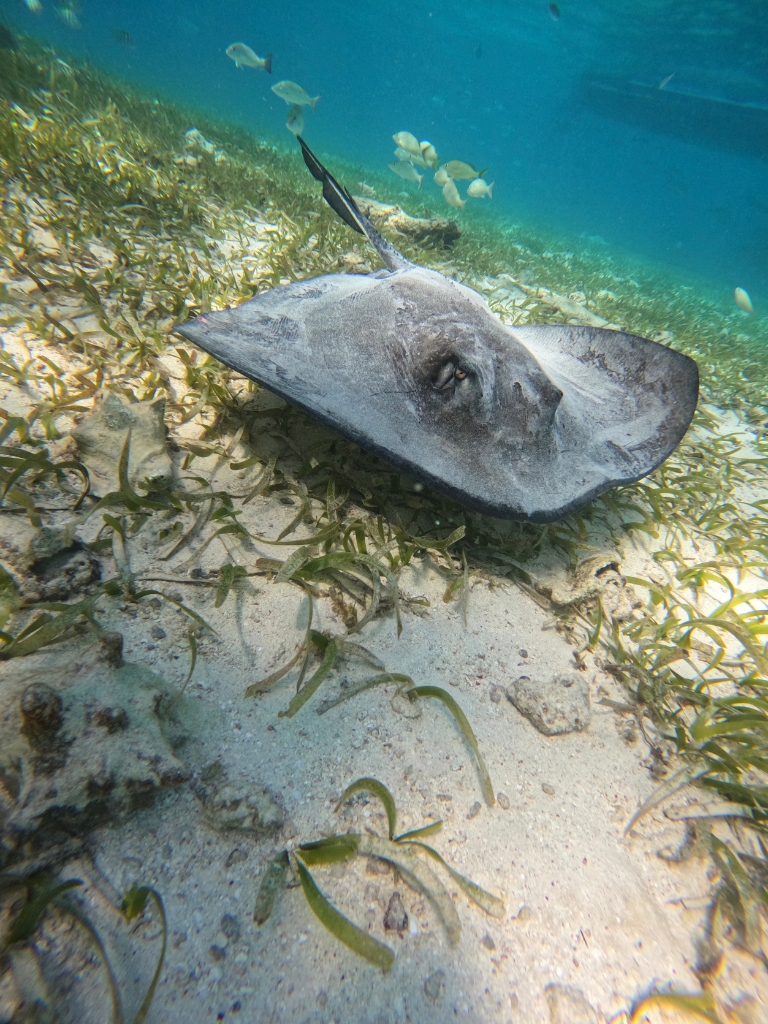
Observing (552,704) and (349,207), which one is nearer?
(552,704)

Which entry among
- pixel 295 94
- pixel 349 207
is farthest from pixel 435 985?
pixel 295 94

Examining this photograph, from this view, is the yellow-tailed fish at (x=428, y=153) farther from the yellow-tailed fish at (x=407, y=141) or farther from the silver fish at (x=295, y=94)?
the silver fish at (x=295, y=94)

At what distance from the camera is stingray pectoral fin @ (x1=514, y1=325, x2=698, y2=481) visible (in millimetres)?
2842

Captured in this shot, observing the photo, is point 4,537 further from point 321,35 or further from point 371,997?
point 321,35

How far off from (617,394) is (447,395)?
1914 mm

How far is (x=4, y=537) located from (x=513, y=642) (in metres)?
2.57

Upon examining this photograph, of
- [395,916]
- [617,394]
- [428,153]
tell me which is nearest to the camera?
[395,916]

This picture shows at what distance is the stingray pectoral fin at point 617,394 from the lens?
2842 millimetres

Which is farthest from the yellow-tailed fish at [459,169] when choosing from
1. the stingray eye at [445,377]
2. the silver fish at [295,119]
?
the stingray eye at [445,377]

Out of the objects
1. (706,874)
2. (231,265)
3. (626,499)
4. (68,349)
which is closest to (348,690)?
(706,874)

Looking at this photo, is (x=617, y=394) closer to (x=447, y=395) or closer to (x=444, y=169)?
(x=447, y=395)

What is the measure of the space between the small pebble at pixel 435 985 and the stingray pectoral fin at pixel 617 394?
7.46 ft

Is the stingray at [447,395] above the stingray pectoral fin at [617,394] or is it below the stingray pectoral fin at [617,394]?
below

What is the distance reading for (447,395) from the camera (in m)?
2.46
